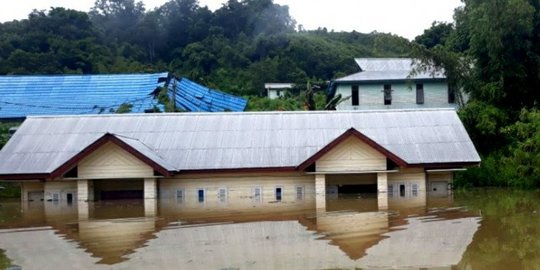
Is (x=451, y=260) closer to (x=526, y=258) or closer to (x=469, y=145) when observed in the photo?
(x=526, y=258)

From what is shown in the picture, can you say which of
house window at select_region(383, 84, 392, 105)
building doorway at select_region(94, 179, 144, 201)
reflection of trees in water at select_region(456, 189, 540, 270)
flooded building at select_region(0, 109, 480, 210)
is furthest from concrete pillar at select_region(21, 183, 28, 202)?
house window at select_region(383, 84, 392, 105)

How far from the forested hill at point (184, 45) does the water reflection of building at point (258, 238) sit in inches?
1306

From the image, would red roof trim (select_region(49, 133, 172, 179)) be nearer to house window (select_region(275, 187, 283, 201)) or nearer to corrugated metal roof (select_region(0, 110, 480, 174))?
corrugated metal roof (select_region(0, 110, 480, 174))

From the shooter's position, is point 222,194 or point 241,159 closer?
point 222,194

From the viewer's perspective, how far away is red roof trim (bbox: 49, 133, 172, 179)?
24312mm

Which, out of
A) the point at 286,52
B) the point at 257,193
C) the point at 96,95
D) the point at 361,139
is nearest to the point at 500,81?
the point at 361,139

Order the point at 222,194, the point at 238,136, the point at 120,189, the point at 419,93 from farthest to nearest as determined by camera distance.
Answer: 1. the point at 419,93
2. the point at 238,136
3. the point at 120,189
4. the point at 222,194

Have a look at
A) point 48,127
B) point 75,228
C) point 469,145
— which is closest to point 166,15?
Result: point 48,127

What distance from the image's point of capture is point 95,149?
24656 mm

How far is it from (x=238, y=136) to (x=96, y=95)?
16.9 meters

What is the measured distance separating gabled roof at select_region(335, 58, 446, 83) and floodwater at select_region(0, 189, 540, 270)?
16.9 meters

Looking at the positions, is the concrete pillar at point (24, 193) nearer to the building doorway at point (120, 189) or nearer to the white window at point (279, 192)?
the building doorway at point (120, 189)

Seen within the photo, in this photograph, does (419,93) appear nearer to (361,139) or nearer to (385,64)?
(385,64)

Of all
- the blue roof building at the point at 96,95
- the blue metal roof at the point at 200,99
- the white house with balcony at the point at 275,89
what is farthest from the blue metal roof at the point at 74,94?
the white house with balcony at the point at 275,89
